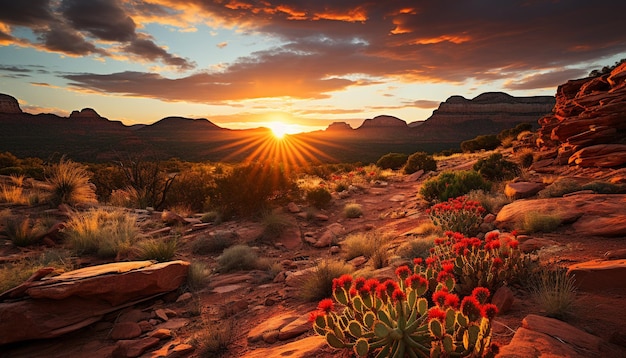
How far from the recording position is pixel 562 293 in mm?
3486

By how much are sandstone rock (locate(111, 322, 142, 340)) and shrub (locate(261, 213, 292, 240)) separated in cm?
487

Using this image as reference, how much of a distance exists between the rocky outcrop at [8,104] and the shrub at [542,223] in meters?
124

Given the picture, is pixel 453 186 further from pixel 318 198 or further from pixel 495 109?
pixel 495 109

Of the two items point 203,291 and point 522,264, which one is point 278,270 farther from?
point 522,264

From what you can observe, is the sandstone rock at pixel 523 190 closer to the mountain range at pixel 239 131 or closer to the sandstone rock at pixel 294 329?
the sandstone rock at pixel 294 329

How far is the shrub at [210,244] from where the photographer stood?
8942mm

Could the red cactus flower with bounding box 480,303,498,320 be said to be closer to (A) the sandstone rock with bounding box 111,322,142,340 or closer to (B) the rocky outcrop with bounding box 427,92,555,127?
(A) the sandstone rock with bounding box 111,322,142,340

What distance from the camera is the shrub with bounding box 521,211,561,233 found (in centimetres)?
630

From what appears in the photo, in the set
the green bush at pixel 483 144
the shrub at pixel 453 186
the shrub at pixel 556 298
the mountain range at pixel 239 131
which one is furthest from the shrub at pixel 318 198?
the mountain range at pixel 239 131

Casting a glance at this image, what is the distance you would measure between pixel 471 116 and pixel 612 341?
397 feet

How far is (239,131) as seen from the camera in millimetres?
112062

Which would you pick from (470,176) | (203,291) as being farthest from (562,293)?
(470,176)

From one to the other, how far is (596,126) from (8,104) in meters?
131

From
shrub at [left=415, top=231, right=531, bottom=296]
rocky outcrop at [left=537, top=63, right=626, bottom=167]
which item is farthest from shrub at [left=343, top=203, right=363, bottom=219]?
rocky outcrop at [left=537, top=63, right=626, bottom=167]
